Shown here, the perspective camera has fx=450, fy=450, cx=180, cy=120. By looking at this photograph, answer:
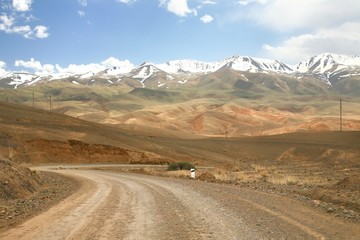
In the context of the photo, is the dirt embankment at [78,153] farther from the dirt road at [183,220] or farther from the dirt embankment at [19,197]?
the dirt road at [183,220]

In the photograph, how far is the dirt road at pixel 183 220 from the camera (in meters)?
10.1

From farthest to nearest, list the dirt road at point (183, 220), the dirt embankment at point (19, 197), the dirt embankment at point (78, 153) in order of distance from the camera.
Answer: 1. the dirt embankment at point (78, 153)
2. the dirt embankment at point (19, 197)
3. the dirt road at point (183, 220)

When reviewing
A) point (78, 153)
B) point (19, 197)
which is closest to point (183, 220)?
point (19, 197)

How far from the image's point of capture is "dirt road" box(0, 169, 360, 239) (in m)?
10.1

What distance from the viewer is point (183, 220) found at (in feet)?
39.7

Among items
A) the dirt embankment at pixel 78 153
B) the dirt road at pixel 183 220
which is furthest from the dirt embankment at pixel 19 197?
the dirt embankment at pixel 78 153

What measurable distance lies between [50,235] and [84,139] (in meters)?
56.8

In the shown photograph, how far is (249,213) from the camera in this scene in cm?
1338

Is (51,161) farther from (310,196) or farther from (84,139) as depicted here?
(310,196)

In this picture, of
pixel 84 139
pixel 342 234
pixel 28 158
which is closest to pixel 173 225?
pixel 342 234

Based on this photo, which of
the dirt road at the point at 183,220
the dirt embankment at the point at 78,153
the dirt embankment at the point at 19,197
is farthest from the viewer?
the dirt embankment at the point at 78,153

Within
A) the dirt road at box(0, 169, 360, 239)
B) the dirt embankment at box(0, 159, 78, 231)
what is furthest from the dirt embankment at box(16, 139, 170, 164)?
the dirt road at box(0, 169, 360, 239)

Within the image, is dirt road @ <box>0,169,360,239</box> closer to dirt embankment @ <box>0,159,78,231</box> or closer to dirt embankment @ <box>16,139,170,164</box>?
dirt embankment @ <box>0,159,78,231</box>

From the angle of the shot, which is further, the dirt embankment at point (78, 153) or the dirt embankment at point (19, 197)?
the dirt embankment at point (78, 153)
